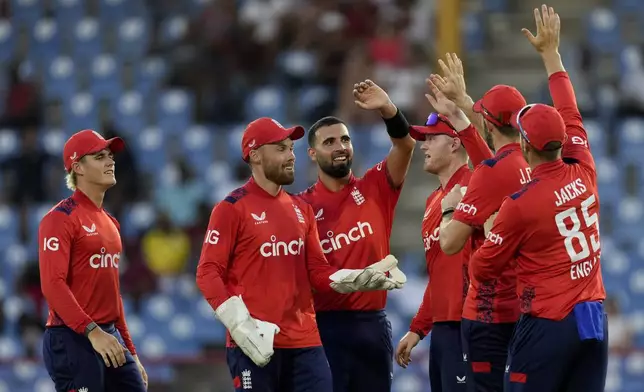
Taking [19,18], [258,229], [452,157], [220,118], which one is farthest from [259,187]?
[19,18]

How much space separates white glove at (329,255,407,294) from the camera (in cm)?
758

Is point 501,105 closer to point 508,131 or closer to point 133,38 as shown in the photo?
point 508,131

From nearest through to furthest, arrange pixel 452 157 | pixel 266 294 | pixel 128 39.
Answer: pixel 266 294 < pixel 452 157 < pixel 128 39

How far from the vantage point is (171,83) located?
16406 millimetres

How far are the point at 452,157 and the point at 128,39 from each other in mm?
9465

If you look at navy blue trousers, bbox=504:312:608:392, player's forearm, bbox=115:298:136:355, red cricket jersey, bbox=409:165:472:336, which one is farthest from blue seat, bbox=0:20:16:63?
navy blue trousers, bbox=504:312:608:392

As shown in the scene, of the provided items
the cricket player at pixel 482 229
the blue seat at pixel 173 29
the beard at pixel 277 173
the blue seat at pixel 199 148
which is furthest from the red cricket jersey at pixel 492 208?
the blue seat at pixel 173 29

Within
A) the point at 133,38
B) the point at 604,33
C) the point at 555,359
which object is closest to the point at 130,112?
the point at 133,38

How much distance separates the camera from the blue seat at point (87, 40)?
1691 centimetres

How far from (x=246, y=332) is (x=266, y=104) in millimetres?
8558

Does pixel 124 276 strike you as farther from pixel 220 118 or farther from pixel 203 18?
pixel 203 18

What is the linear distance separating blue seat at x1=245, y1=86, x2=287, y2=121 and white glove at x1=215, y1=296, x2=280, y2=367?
828 cm

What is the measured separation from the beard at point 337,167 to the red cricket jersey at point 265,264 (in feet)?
2.28

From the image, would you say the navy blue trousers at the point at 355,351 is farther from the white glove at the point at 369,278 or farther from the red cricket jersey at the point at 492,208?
the red cricket jersey at the point at 492,208
